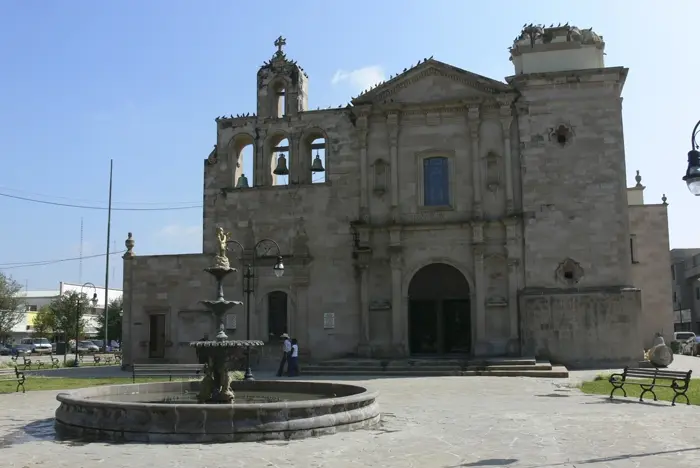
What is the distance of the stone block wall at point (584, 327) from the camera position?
29156 millimetres

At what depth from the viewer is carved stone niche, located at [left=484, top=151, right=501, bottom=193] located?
30875mm

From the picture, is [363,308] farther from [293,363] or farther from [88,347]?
[88,347]

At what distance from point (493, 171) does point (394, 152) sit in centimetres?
428

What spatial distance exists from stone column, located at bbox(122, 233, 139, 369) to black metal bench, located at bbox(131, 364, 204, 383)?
→ 765cm

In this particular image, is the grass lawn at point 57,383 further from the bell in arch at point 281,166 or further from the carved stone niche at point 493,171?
the carved stone niche at point 493,171

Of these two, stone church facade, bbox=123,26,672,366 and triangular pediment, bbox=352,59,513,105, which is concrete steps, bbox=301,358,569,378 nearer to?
stone church facade, bbox=123,26,672,366

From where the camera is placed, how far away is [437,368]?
28.0 m

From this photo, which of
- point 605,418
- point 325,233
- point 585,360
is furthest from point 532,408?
point 325,233

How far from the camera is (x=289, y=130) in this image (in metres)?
33.7

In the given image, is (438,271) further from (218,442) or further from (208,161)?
(218,442)

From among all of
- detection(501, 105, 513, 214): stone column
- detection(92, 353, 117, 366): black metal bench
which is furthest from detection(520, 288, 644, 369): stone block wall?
detection(92, 353, 117, 366): black metal bench

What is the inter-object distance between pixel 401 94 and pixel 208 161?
9.59 metres

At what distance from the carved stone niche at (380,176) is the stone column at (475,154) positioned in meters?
Result: 3.74

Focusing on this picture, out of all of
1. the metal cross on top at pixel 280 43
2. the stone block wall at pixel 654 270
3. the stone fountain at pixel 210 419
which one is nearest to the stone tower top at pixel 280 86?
the metal cross on top at pixel 280 43
